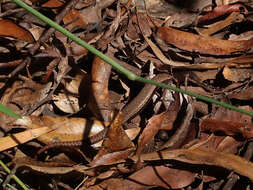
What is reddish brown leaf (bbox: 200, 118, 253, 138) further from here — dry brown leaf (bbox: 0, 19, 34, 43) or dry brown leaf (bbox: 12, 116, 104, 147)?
dry brown leaf (bbox: 0, 19, 34, 43)

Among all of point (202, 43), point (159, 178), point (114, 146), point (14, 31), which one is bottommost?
point (159, 178)

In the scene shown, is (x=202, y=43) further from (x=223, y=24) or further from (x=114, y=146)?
(x=114, y=146)

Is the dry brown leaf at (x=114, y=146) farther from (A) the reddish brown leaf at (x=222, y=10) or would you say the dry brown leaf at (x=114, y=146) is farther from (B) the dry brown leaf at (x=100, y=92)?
(A) the reddish brown leaf at (x=222, y=10)

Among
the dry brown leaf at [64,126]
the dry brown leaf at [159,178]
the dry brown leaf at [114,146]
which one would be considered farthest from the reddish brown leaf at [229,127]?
the dry brown leaf at [64,126]

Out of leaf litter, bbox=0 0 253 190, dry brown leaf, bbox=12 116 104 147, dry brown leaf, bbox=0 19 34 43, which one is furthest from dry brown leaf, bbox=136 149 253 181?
dry brown leaf, bbox=0 19 34 43

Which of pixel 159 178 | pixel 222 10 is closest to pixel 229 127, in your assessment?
pixel 159 178

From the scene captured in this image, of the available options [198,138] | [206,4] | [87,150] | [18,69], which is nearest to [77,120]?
[87,150]

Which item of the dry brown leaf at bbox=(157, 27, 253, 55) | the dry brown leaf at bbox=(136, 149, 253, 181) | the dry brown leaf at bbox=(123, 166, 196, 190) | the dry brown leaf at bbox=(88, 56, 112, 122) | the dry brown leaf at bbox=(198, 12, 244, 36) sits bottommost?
the dry brown leaf at bbox=(123, 166, 196, 190)

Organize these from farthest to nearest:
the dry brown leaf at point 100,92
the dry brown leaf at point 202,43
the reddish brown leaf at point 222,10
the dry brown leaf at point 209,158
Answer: the reddish brown leaf at point 222,10 → the dry brown leaf at point 202,43 → the dry brown leaf at point 100,92 → the dry brown leaf at point 209,158
